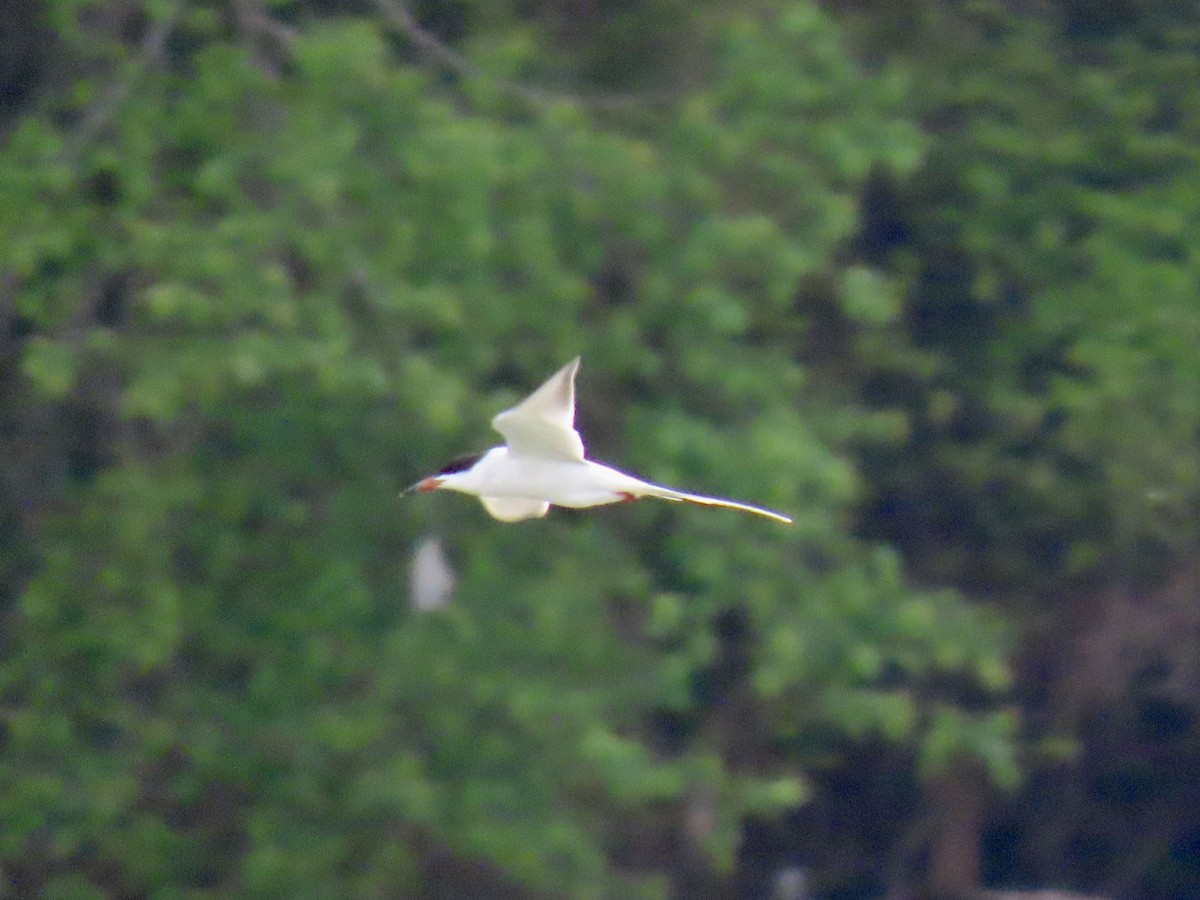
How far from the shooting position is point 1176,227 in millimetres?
12594

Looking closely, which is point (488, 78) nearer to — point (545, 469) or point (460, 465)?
point (460, 465)

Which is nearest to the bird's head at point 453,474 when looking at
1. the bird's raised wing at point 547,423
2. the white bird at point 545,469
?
the white bird at point 545,469

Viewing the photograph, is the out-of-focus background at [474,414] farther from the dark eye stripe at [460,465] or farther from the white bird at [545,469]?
the white bird at [545,469]

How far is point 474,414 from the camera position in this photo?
10859mm

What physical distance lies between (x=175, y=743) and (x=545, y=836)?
187cm

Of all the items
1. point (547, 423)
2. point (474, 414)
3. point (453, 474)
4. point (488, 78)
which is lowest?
point (547, 423)

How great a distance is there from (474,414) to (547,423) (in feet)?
14.2

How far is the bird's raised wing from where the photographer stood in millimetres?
6313

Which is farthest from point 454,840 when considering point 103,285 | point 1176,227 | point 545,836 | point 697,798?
point 1176,227

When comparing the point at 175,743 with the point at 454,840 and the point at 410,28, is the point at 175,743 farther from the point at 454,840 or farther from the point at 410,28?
the point at 410,28

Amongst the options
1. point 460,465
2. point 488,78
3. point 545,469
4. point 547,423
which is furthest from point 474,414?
point 547,423

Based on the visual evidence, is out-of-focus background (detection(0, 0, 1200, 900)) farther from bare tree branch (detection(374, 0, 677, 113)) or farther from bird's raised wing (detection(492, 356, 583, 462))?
bird's raised wing (detection(492, 356, 583, 462))

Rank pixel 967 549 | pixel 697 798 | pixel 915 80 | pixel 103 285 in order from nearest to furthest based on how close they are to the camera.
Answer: pixel 103 285 < pixel 697 798 < pixel 915 80 < pixel 967 549

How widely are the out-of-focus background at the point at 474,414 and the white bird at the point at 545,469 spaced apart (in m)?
3.21
